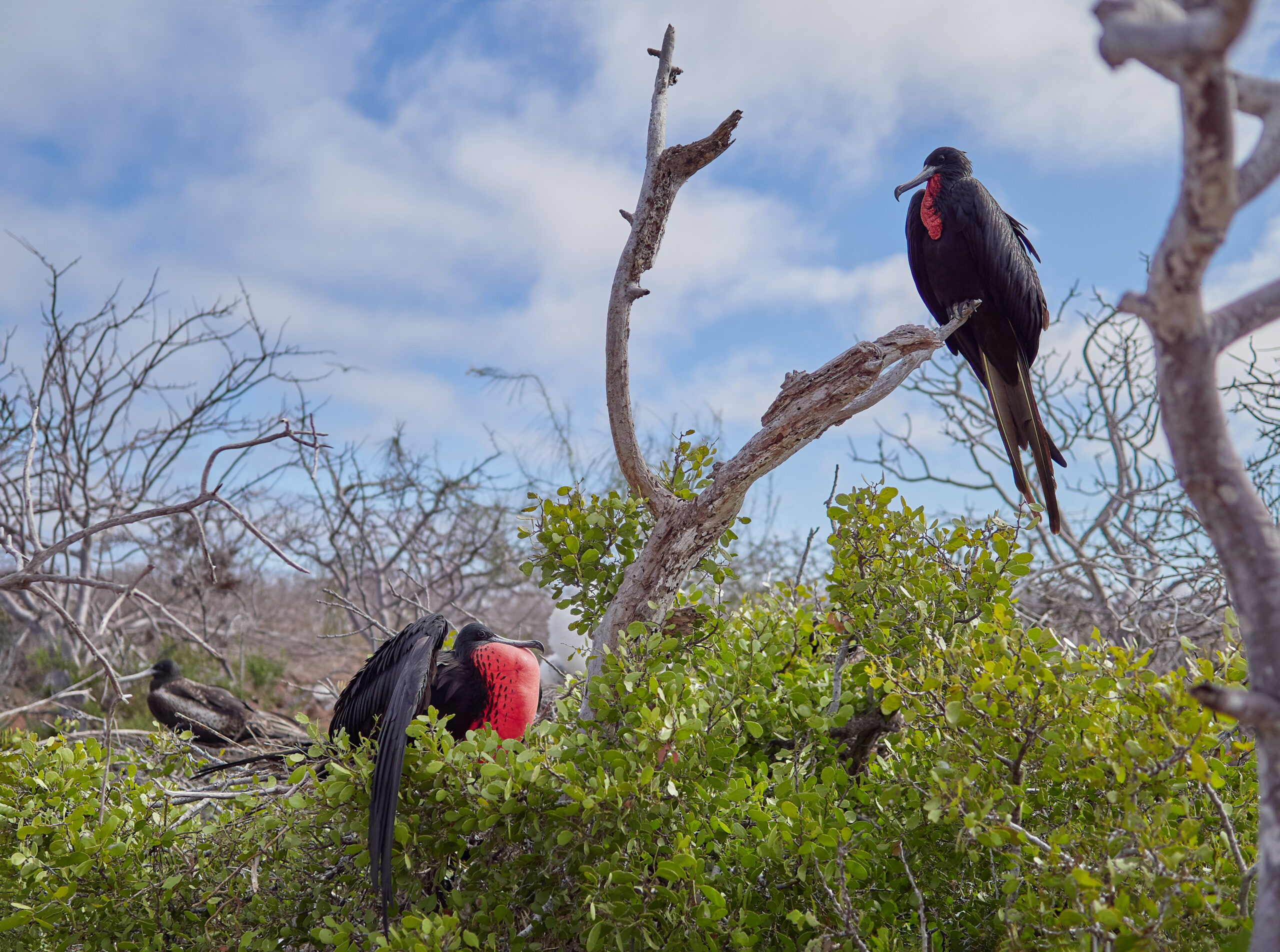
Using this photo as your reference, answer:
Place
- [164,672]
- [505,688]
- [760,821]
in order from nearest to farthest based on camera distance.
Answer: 1. [760,821]
2. [505,688]
3. [164,672]

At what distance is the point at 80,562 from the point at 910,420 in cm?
592

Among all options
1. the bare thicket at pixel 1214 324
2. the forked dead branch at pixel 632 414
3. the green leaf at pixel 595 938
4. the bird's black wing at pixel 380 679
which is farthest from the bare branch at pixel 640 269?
the bare thicket at pixel 1214 324

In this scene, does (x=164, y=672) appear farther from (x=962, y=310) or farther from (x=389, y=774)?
(x=962, y=310)

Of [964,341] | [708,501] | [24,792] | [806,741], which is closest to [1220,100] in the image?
[708,501]

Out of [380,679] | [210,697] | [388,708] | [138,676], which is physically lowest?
[388,708]

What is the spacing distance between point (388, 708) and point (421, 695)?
0.33 feet

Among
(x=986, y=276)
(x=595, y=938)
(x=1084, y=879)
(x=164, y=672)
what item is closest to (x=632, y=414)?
(x=595, y=938)

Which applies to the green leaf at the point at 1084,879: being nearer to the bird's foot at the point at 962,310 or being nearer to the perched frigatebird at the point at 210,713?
the bird's foot at the point at 962,310

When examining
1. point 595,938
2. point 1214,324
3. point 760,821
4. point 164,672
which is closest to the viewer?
point 1214,324

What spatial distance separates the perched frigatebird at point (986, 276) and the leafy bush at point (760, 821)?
1.63 m

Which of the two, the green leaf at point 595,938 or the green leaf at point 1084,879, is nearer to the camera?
the green leaf at point 1084,879

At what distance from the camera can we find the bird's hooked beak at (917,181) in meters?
3.51

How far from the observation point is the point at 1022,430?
3480 millimetres

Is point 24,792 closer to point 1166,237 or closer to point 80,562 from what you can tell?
point 1166,237
